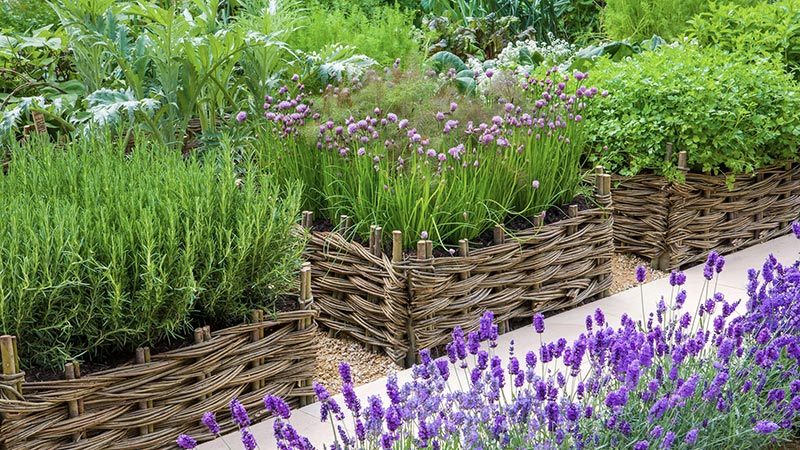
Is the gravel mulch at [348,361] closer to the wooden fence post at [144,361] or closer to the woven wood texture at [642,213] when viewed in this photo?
the wooden fence post at [144,361]

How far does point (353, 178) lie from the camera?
4344 millimetres

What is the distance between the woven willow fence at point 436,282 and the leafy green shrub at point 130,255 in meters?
0.50

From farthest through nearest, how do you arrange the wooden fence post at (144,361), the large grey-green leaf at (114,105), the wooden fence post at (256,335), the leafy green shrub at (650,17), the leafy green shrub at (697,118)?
the leafy green shrub at (650,17)
the leafy green shrub at (697,118)
the large grey-green leaf at (114,105)
the wooden fence post at (256,335)
the wooden fence post at (144,361)

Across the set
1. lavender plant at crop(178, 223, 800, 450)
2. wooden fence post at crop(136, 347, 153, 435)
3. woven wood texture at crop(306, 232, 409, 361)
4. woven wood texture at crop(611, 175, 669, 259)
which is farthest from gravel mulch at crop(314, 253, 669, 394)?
woven wood texture at crop(611, 175, 669, 259)

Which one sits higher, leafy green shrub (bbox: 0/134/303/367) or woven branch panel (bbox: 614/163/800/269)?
leafy green shrub (bbox: 0/134/303/367)

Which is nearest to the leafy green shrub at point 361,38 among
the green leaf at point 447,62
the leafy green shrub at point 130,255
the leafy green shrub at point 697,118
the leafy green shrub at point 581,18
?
the green leaf at point 447,62

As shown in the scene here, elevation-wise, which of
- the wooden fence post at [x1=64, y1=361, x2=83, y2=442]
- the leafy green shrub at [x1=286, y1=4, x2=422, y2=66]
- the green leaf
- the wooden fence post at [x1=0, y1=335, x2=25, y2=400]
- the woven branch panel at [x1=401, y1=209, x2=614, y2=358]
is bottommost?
the woven branch panel at [x1=401, y1=209, x2=614, y2=358]

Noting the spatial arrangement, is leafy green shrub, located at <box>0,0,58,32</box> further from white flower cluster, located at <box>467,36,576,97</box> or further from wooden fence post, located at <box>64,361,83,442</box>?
wooden fence post, located at <box>64,361,83,442</box>

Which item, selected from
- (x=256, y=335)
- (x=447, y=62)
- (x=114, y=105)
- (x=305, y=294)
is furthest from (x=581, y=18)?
(x=256, y=335)

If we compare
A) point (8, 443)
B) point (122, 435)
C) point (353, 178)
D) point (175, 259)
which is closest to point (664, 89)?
point (353, 178)

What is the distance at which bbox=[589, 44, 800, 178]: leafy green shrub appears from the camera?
518 cm

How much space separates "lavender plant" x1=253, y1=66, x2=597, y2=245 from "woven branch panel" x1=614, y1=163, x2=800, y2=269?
0.71 m

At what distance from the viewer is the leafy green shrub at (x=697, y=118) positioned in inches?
204

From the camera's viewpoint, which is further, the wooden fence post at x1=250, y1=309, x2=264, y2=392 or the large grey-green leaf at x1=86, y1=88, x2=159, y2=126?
the large grey-green leaf at x1=86, y1=88, x2=159, y2=126
